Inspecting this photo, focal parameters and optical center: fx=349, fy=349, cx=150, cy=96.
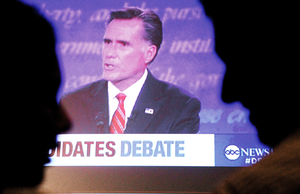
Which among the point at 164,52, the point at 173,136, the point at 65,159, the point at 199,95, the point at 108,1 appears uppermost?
the point at 108,1

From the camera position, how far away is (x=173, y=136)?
5.72 feet

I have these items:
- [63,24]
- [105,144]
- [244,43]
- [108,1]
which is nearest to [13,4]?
[63,24]

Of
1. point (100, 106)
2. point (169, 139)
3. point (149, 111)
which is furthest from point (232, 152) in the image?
point (100, 106)

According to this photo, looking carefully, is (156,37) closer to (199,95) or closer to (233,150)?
(199,95)

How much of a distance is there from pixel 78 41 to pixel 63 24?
0.13 metres

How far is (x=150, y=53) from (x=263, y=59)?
60 centimetres

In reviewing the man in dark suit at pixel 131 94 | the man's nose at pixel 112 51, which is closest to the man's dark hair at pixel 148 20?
the man in dark suit at pixel 131 94

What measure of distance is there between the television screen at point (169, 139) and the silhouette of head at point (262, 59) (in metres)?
0.05

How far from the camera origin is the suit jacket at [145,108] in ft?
5.79

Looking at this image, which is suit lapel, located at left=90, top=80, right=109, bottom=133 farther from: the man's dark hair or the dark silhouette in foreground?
the dark silhouette in foreground

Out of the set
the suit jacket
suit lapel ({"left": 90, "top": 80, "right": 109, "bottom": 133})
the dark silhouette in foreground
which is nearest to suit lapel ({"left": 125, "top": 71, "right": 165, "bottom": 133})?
the suit jacket

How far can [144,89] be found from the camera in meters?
1.84

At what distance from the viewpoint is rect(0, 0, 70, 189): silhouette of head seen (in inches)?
70.9

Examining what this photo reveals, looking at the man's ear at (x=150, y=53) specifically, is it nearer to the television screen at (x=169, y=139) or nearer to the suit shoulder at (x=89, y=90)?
the television screen at (x=169, y=139)
